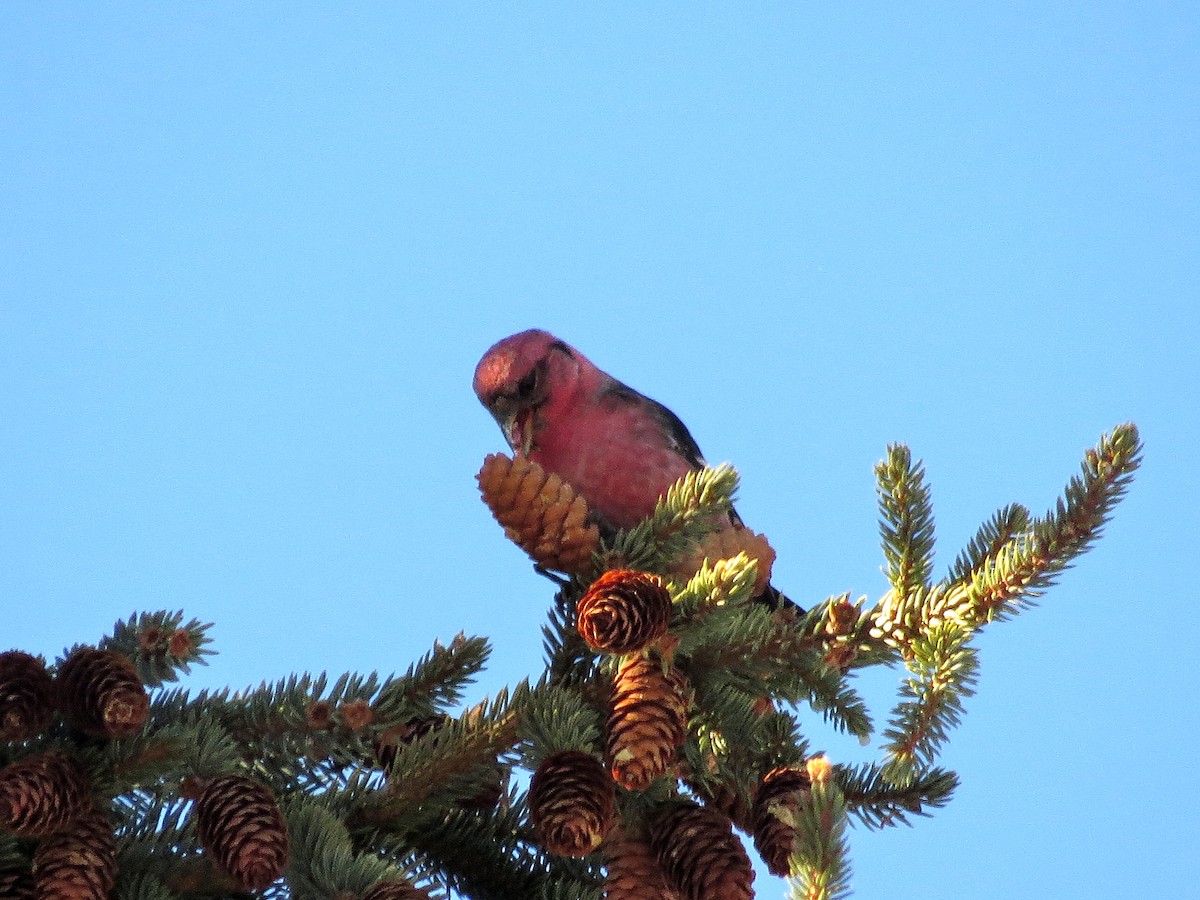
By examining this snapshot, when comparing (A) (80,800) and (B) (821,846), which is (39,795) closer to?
(A) (80,800)

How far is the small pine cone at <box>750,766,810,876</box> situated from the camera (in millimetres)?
1669

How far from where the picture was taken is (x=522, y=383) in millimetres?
3350

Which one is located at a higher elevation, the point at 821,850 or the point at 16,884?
the point at 821,850

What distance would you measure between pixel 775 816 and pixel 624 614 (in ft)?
1.18

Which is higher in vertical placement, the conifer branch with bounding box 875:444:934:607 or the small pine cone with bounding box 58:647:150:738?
the conifer branch with bounding box 875:444:934:607

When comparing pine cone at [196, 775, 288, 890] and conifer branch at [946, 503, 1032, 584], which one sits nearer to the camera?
pine cone at [196, 775, 288, 890]

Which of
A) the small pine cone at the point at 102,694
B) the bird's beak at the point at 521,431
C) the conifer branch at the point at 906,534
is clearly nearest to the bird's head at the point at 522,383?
the bird's beak at the point at 521,431

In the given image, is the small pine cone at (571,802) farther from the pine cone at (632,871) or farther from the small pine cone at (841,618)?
the small pine cone at (841,618)

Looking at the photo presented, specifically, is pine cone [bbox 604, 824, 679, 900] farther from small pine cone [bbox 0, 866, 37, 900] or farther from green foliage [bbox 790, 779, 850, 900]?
small pine cone [bbox 0, 866, 37, 900]

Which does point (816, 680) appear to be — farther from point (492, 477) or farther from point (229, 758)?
point (229, 758)

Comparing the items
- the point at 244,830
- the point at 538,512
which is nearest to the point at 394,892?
the point at 244,830

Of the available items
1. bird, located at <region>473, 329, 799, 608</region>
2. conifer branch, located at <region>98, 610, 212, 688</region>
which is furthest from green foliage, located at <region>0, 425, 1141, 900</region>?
bird, located at <region>473, 329, 799, 608</region>

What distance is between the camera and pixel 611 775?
1.59m

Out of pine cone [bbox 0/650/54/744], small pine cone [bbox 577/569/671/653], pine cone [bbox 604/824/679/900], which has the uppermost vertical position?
small pine cone [bbox 577/569/671/653]
